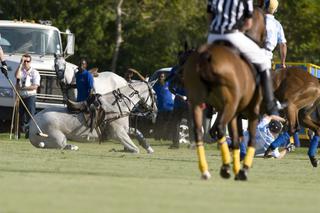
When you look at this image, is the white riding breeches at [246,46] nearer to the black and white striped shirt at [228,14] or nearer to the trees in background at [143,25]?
the black and white striped shirt at [228,14]

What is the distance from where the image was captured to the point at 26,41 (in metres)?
35.3

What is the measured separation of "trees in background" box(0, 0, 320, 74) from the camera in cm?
5459

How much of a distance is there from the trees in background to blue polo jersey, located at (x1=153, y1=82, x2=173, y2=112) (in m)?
20.3

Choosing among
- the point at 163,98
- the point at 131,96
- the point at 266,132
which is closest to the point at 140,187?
the point at 131,96

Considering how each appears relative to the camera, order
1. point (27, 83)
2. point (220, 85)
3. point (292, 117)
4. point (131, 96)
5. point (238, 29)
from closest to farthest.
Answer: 1. point (220, 85)
2. point (238, 29)
3. point (292, 117)
4. point (131, 96)
5. point (27, 83)

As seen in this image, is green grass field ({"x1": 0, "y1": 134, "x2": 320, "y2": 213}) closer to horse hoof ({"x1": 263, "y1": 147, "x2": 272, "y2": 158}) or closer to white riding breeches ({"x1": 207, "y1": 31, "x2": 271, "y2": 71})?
white riding breeches ({"x1": 207, "y1": 31, "x2": 271, "y2": 71})

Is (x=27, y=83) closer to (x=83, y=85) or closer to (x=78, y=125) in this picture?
(x=83, y=85)

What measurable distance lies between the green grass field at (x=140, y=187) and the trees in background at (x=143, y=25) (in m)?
33.1

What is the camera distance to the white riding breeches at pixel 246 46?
16.3 meters

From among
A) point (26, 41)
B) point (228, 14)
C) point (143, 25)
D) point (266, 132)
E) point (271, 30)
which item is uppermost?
point (228, 14)

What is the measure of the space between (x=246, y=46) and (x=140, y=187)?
3.01 metres

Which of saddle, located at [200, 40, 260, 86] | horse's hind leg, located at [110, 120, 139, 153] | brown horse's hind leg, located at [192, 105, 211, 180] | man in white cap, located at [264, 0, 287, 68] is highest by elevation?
saddle, located at [200, 40, 260, 86]

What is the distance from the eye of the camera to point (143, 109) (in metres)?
27.5

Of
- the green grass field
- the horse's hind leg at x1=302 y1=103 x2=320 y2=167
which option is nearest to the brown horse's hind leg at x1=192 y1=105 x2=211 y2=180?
the green grass field
